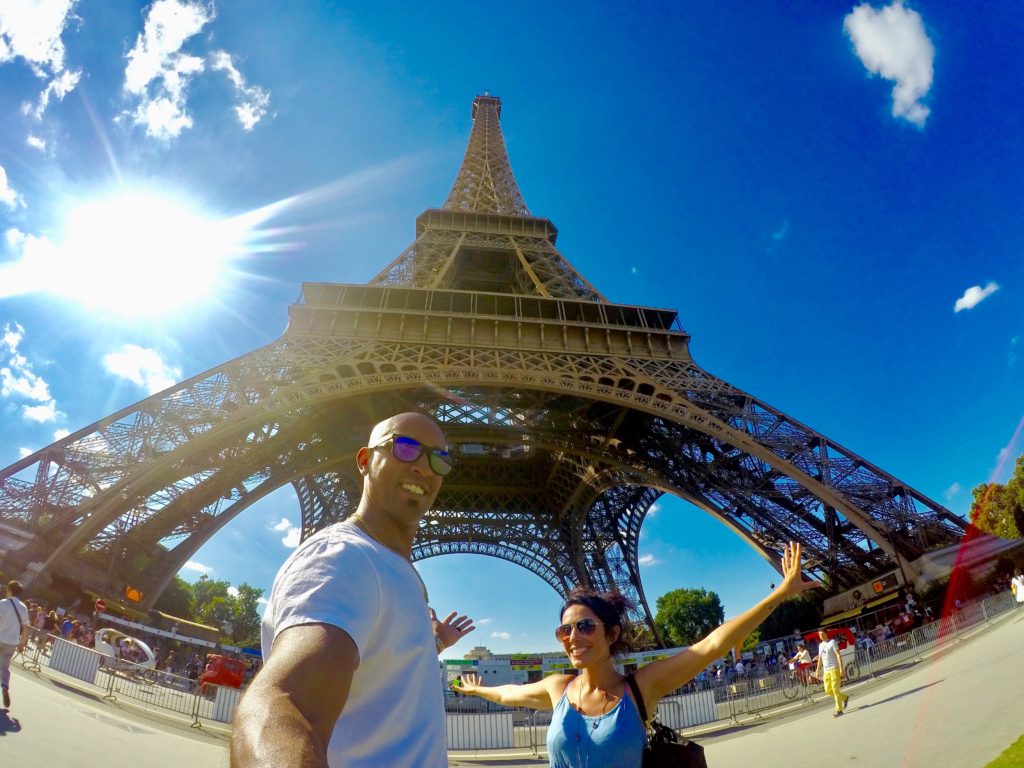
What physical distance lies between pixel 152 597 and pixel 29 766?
16.6 metres

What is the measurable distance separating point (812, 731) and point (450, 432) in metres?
19.0

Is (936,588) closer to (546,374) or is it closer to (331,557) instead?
(546,374)

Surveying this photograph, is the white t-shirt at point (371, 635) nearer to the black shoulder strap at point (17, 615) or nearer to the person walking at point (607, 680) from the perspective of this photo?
the person walking at point (607, 680)

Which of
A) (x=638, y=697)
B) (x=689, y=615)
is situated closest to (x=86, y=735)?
(x=638, y=697)

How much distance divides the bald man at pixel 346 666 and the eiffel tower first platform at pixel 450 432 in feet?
55.9

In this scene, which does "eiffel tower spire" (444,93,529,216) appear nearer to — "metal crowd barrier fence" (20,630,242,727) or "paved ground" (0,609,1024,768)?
"metal crowd barrier fence" (20,630,242,727)

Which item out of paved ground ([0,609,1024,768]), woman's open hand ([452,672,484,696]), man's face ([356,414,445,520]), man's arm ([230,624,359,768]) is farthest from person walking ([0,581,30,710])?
man's arm ([230,624,359,768])

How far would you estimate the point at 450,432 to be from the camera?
2517cm

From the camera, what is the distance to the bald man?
95cm

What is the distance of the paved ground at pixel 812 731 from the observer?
4.51 m

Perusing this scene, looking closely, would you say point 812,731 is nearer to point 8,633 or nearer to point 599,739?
point 599,739

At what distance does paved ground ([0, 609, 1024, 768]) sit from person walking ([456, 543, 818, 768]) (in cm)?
245

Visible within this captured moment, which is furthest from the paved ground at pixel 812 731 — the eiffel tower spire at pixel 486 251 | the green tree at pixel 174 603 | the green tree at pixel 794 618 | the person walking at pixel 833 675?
the green tree at pixel 174 603

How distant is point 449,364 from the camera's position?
20.3m
